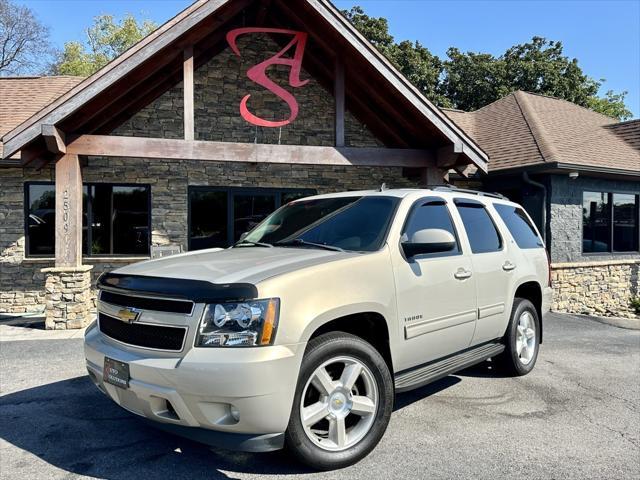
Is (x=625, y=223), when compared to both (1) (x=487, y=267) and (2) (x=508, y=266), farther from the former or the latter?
(1) (x=487, y=267)

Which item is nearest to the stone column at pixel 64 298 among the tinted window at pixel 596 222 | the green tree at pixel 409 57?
the tinted window at pixel 596 222

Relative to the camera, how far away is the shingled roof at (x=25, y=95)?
11391mm

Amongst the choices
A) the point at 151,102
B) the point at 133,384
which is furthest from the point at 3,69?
the point at 133,384

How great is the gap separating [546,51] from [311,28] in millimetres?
26935

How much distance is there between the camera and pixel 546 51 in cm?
3116

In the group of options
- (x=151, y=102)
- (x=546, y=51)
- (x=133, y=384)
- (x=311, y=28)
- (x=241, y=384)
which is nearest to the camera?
(x=241, y=384)

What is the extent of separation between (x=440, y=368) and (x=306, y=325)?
5.31ft

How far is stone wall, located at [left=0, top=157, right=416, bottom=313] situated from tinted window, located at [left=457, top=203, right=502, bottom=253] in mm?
7316

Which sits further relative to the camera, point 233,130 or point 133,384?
point 233,130

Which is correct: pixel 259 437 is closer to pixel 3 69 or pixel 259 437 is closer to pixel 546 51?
pixel 546 51

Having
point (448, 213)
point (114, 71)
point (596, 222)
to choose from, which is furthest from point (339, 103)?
point (596, 222)

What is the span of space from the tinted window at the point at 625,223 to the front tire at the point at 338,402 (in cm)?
1228

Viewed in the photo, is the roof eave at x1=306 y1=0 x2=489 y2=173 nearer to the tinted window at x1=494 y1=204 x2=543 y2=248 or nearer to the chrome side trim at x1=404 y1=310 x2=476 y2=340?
the tinted window at x1=494 y1=204 x2=543 y2=248

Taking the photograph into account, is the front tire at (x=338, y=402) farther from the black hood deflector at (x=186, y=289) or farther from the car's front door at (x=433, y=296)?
the black hood deflector at (x=186, y=289)
